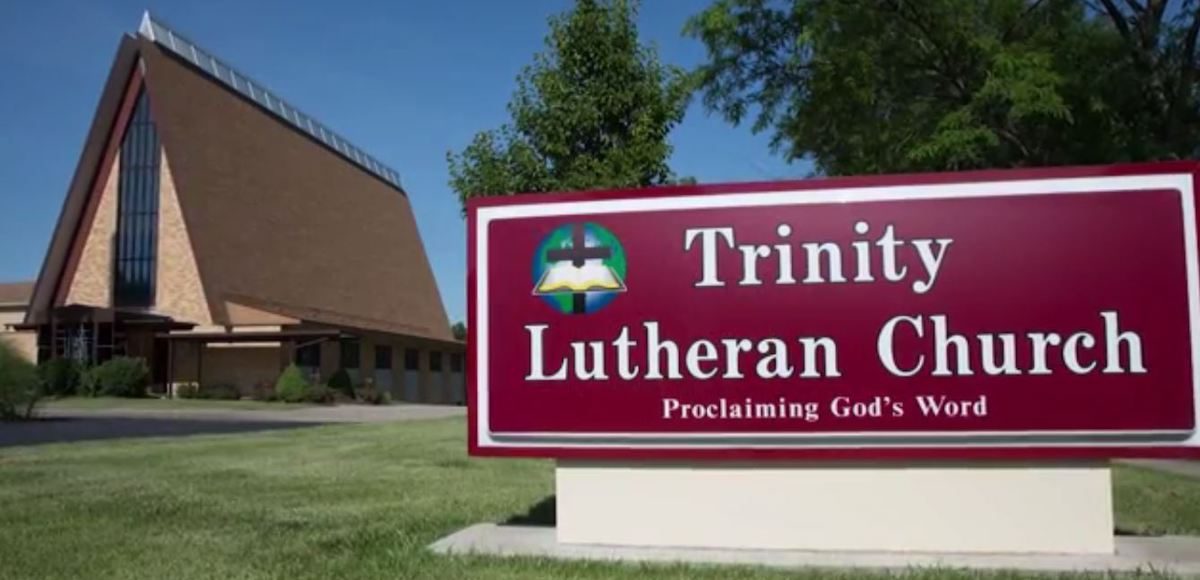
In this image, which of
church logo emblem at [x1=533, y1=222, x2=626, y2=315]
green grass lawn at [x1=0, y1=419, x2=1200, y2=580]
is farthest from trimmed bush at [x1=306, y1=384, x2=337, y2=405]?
church logo emblem at [x1=533, y1=222, x2=626, y2=315]

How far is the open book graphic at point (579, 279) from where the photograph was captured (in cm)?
708

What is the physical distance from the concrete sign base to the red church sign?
0.54ft

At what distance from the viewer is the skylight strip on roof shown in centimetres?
A: 5881

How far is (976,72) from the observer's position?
15.2 metres

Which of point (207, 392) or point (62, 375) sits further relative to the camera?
point (207, 392)

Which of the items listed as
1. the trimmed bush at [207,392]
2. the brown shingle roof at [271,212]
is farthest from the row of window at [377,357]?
the trimmed bush at [207,392]

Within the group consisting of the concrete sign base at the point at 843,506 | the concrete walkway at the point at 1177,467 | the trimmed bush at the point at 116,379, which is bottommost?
the concrete walkway at the point at 1177,467

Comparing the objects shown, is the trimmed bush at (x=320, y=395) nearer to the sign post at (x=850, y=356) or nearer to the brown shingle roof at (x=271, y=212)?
the brown shingle roof at (x=271, y=212)

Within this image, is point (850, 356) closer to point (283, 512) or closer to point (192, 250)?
point (283, 512)

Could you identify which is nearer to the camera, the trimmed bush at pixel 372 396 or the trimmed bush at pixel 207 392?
the trimmed bush at pixel 207 392

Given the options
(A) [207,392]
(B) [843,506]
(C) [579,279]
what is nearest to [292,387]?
(A) [207,392]

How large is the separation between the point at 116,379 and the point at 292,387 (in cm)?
722

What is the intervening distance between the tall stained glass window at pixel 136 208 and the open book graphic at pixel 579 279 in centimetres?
5265

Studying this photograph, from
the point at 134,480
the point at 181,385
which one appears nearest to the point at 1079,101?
the point at 134,480
